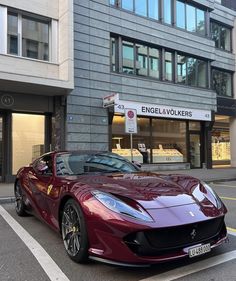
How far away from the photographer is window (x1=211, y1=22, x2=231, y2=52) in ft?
82.0

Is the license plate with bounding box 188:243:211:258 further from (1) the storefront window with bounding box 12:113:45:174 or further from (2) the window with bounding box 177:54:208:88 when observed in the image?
(2) the window with bounding box 177:54:208:88

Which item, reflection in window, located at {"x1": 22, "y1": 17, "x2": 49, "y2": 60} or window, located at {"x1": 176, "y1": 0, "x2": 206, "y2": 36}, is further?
window, located at {"x1": 176, "y1": 0, "x2": 206, "y2": 36}

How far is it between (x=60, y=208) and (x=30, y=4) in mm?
12034

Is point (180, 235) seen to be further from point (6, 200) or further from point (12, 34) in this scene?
point (12, 34)

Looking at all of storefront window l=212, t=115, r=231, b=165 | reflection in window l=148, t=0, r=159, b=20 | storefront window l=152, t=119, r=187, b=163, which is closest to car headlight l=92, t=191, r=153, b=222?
storefront window l=152, t=119, r=187, b=163

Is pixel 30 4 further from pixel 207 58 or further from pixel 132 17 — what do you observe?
pixel 207 58

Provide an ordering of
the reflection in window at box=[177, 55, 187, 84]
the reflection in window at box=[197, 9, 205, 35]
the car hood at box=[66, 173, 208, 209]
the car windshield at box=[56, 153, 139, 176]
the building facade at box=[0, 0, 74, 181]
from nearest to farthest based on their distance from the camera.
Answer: the car hood at box=[66, 173, 208, 209], the car windshield at box=[56, 153, 139, 176], the building facade at box=[0, 0, 74, 181], the reflection in window at box=[177, 55, 187, 84], the reflection in window at box=[197, 9, 205, 35]

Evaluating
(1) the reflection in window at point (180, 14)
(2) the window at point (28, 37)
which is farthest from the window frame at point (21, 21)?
(1) the reflection in window at point (180, 14)

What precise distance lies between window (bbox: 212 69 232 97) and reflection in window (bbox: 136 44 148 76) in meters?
6.21

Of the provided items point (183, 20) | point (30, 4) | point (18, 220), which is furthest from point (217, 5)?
point (18, 220)

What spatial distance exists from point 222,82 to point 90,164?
821 inches

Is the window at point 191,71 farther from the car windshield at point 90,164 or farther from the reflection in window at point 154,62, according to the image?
the car windshield at point 90,164

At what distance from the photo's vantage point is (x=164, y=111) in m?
20.4

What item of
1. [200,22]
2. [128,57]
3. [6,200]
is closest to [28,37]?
[128,57]
